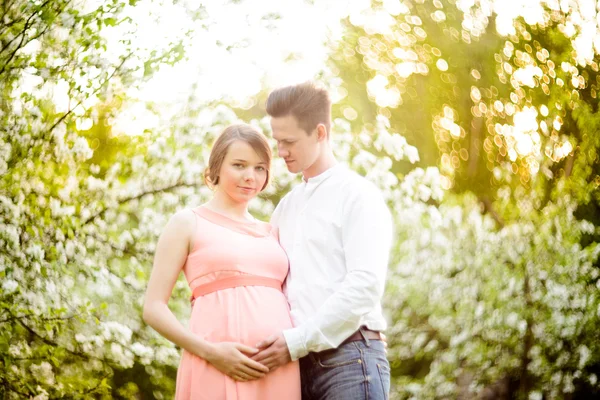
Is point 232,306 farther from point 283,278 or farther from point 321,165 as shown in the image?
point 321,165

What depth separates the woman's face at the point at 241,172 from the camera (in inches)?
97.0

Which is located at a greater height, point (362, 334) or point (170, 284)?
point (170, 284)

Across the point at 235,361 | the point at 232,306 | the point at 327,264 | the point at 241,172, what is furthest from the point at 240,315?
the point at 241,172

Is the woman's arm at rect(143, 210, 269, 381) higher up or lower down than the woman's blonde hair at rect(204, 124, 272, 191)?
lower down

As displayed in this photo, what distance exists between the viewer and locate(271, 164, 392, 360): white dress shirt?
2186 millimetres

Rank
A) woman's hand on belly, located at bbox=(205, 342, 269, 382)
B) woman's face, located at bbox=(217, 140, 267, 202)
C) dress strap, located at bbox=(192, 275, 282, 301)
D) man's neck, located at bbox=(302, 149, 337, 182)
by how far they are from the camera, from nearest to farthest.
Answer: woman's hand on belly, located at bbox=(205, 342, 269, 382), dress strap, located at bbox=(192, 275, 282, 301), woman's face, located at bbox=(217, 140, 267, 202), man's neck, located at bbox=(302, 149, 337, 182)

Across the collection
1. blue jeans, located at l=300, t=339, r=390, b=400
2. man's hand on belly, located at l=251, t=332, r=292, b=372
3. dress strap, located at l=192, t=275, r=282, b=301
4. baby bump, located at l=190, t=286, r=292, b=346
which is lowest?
blue jeans, located at l=300, t=339, r=390, b=400

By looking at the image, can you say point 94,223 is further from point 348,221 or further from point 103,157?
point 348,221

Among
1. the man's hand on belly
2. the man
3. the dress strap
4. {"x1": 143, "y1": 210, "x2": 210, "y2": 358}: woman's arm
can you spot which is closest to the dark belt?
the man

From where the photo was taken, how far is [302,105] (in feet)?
8.29

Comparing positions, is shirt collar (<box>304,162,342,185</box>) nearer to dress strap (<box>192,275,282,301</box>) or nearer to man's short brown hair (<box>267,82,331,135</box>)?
man's short brown hair (<box>267,82,331,135</box>)

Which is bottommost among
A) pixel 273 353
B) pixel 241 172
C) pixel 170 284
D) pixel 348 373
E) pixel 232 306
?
pixel 348 373

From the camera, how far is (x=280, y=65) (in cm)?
608

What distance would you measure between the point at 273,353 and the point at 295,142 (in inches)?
29.4
